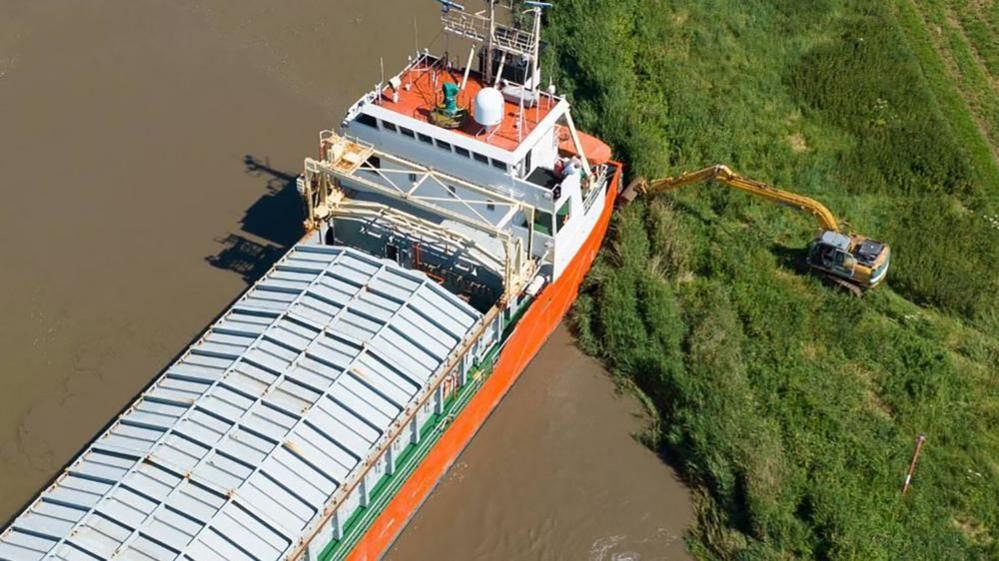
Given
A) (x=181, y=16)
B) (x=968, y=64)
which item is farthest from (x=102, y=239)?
(x=968, y=64)

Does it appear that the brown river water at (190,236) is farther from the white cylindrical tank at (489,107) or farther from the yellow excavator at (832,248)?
the yellow excavator at (832,248)

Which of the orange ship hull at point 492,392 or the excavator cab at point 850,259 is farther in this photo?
the excavator cab at point 850,259

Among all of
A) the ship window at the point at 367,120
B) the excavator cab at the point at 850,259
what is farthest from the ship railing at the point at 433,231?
the excavator cab at the point at 850,259

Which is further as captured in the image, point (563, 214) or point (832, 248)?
point (832, 248)

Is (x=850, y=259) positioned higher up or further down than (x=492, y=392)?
higher up

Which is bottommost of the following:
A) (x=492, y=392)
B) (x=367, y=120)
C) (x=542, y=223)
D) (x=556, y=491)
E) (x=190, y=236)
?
(x=556, y=491)

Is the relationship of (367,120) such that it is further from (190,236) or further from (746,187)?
(746,187)

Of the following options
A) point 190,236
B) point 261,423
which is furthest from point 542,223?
point 190,236
